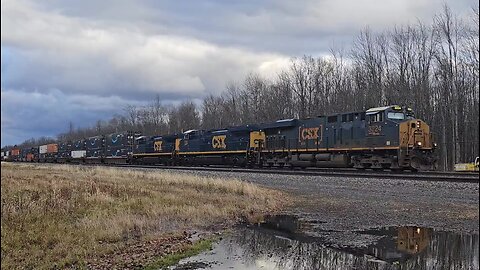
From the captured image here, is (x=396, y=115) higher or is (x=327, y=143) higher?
(x=396, y=115)

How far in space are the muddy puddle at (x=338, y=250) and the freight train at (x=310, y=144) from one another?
53.4ft

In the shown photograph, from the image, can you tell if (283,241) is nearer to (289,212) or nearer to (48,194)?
(289,212)

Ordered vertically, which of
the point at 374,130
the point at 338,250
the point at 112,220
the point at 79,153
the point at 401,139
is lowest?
the point at 338,250

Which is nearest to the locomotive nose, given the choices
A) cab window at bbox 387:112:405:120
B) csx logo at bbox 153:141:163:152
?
cab window at bbox 387:112:405:120

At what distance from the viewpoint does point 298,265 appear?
30.5ft

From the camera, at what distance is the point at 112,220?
14.3 m

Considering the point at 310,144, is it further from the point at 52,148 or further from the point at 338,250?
the point at 52,148

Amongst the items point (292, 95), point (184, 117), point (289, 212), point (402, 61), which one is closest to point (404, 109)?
point (289, 212)

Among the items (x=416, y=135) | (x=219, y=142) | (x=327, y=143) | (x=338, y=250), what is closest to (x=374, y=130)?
(x=416, y=135)

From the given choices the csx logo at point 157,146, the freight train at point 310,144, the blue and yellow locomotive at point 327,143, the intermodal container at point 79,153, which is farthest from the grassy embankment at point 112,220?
the intermodal container at point 79,153

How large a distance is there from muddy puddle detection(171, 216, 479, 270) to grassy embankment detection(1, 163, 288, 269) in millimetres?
1123

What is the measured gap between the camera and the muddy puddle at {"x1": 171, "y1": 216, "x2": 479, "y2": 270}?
340 inches

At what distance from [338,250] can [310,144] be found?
25354 mm

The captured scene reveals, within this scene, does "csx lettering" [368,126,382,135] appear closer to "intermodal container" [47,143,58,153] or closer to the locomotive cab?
the locomotive cab
